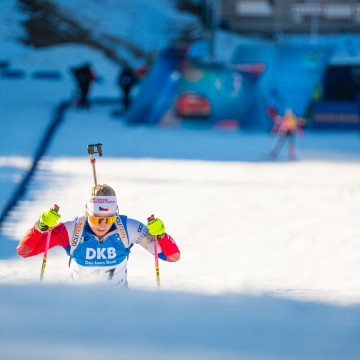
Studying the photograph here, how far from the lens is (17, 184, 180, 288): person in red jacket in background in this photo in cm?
621

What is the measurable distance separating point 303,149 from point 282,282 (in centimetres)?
1218

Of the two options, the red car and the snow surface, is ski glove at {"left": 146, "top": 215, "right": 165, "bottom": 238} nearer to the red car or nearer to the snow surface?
the snow surface

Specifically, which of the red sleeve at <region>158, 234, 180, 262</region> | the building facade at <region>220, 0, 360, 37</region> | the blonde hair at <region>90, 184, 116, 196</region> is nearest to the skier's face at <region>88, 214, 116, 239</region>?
the blonde hair at <region>90, 184, 116, 196</region>

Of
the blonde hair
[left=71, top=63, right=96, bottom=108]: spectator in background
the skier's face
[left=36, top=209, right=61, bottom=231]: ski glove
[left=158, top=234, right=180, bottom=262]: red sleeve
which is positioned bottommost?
[left=71, top=63, right=96, bottom=108]: spectator in background

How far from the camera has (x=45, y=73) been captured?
1330 inches

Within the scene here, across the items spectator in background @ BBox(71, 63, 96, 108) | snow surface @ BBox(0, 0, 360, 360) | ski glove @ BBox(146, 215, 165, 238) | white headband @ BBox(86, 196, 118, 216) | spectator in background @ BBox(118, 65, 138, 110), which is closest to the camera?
snow surface @ BBox(0, 0, 360, 360)

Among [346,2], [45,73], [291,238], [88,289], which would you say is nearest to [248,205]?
[291,238]

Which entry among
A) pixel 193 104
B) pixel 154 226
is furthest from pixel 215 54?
pixel 154 226

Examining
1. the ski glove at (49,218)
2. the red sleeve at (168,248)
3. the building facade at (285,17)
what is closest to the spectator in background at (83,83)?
the building facade at (285,17)

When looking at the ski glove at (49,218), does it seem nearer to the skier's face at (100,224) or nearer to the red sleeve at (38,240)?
the red sleeve at (38,240)

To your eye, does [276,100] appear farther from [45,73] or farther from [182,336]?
[182,336]

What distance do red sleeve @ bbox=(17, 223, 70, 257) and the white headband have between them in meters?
0.27

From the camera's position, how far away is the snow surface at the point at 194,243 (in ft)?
11.9

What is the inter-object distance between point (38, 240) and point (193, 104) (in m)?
17.5
